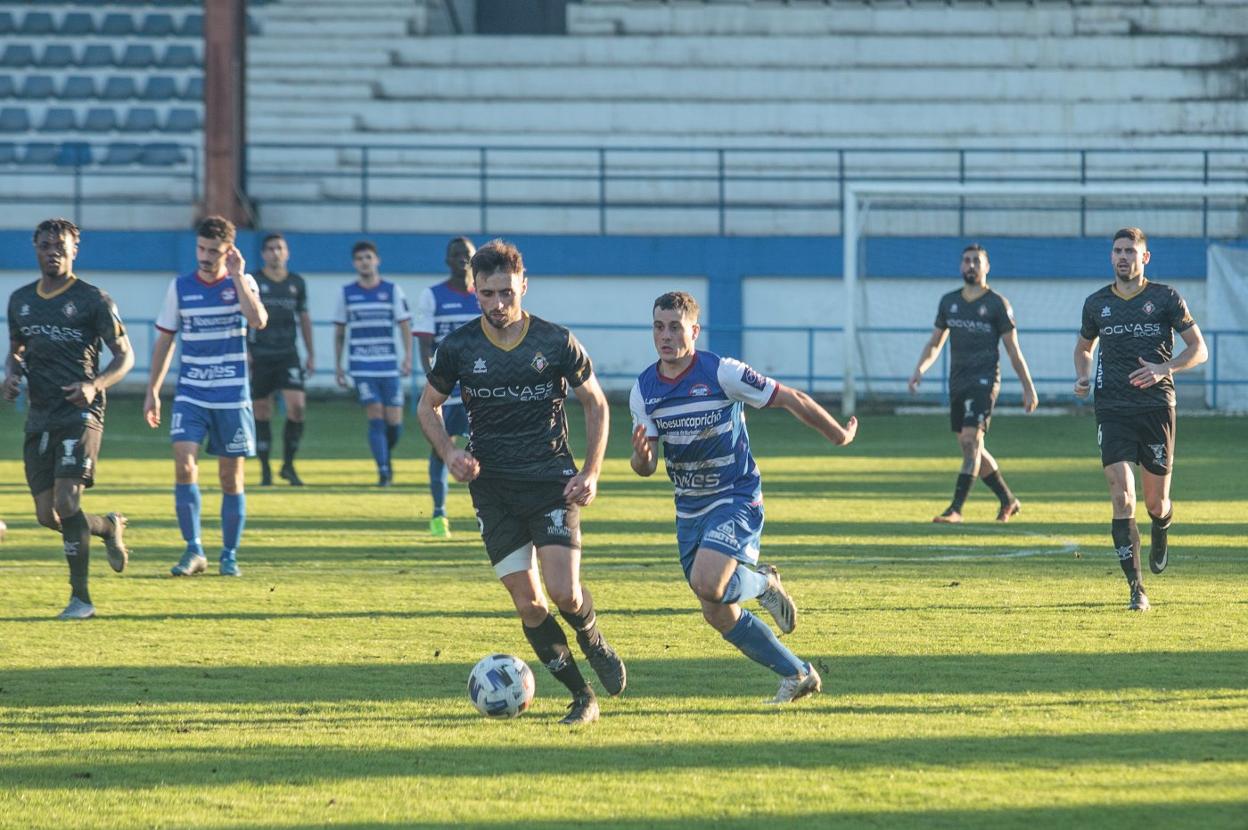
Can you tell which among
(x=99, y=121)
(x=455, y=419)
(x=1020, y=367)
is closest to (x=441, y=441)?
(x=455, y=419)

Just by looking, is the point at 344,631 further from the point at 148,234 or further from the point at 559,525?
the point at 148,234

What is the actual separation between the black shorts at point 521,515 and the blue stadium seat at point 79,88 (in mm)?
26375

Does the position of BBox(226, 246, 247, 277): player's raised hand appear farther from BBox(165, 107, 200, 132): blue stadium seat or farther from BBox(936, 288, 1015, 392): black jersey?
BBox(165, 107, 200, 132): blue stadium seat

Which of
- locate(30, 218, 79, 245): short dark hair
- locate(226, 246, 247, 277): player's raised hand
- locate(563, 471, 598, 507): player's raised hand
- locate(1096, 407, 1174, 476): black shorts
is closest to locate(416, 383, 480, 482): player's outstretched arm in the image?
locate(563, 471, 598, 507): player's raised hand

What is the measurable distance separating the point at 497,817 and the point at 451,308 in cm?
730

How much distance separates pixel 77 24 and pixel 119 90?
5.78ft

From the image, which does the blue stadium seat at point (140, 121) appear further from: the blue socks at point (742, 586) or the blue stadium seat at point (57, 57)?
the blue socks at point (742, 586)

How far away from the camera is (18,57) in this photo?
3155cm

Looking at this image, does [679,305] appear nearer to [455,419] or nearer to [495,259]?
[495,259]

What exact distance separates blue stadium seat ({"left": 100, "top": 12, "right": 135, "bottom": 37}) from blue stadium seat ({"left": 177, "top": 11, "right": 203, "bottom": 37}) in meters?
0.86

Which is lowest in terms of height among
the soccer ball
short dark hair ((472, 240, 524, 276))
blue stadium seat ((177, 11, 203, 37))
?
the soccer ball

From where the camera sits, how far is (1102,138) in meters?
29.2

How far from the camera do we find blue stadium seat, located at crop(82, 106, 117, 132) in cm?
3055

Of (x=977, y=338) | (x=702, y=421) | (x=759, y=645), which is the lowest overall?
(x=759, y=645)
